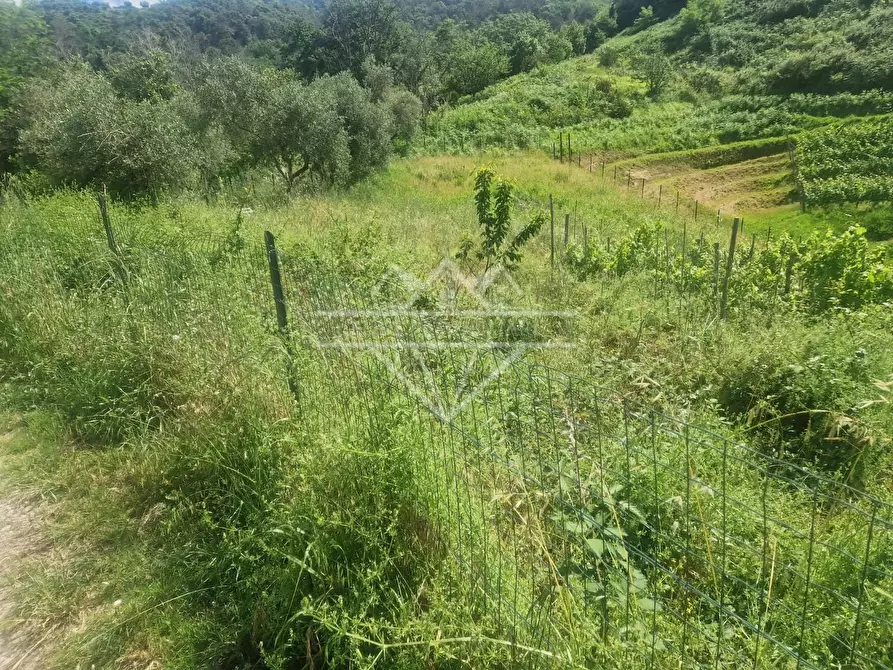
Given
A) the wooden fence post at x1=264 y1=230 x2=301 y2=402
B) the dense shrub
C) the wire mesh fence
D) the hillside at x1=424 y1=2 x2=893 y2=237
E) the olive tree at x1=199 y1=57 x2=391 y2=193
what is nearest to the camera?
the wire mesh fence

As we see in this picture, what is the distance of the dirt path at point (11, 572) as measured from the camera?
101 inches

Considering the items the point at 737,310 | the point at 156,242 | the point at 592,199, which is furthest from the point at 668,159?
the point at 156,242

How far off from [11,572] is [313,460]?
1.98m

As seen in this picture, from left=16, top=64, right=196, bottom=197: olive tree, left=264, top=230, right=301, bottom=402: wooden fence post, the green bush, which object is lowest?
the green bush

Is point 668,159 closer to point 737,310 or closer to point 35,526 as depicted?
point 737,310

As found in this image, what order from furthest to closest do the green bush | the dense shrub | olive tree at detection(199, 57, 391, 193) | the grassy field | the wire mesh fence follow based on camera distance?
the dense shrub < olive tree at detection(199, 57, 391, 193) < the green bush < the grassy field < the wire mesh fence

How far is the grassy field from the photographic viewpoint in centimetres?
235

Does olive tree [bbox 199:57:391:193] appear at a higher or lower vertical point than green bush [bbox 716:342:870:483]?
higher

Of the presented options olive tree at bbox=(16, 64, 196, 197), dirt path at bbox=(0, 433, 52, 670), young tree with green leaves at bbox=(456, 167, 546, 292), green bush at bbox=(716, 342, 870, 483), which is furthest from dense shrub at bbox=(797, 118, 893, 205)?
dirt path at bbox=(0, 433, 52, 670)

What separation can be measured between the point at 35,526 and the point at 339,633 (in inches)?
98.3

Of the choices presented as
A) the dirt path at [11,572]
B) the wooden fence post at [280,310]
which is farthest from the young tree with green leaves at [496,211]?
the dirt path at [11,572]

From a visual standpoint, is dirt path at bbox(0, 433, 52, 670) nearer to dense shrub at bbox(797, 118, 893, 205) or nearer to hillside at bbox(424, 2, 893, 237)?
hillside at bbox(424, 2, 893, 237)

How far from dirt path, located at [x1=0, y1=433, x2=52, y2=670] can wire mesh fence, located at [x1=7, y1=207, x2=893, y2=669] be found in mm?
1491

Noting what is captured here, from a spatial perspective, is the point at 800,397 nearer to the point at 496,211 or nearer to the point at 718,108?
the point at 496,211
